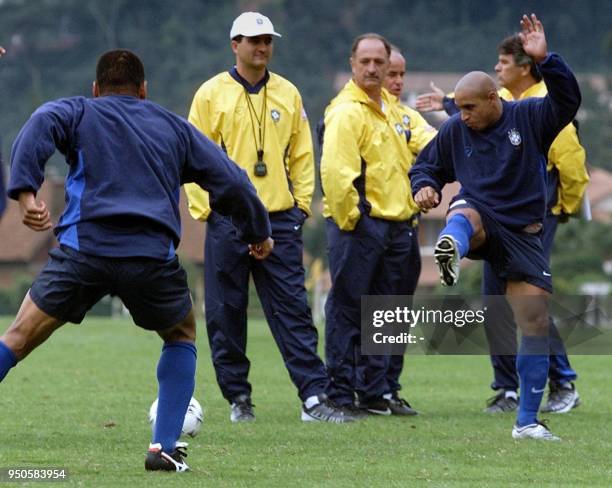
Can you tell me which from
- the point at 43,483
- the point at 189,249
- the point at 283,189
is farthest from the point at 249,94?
the point at 189,249

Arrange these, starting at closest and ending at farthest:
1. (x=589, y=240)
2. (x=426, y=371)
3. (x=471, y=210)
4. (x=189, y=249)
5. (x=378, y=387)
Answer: (x=471, y=210)
(x=378, y=387)
(x=426, y=371)
(x=589, y=240)
(x=189, y=249)

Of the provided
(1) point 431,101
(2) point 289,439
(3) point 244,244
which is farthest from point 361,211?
(2) point 289,439

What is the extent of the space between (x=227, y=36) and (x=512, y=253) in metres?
90.7

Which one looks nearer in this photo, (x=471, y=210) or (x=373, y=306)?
(x=471, y=210)

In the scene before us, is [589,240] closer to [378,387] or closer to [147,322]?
[378,387]

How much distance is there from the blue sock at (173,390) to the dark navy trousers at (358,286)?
3153mm

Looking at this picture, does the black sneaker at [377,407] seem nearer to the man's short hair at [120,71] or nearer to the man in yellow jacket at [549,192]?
the man in yellow jacket at [549,192]

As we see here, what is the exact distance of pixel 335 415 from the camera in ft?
35.0

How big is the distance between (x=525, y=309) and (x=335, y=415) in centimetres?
167

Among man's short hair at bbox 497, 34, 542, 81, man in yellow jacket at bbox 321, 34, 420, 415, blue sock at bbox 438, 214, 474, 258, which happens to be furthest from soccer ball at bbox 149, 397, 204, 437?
man's short hair at bbox 497, 34, 542, 81

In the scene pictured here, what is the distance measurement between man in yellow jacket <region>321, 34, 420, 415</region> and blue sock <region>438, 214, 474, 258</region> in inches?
65.9

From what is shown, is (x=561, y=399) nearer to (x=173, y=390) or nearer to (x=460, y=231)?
(x=460, y=231)

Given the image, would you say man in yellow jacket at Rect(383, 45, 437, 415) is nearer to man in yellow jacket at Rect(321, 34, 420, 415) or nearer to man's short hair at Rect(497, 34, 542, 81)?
man in yellow jacket at Rect(321, 34, 420, 415)

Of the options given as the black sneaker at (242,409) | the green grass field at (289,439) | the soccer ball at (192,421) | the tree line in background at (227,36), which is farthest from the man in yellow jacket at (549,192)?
the tree line in background at (227,36)
